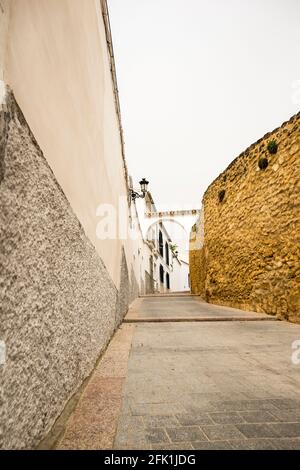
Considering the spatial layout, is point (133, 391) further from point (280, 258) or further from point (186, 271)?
point (186, 271)

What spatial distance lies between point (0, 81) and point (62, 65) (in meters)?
1.02

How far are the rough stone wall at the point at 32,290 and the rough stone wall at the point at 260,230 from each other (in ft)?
15.6

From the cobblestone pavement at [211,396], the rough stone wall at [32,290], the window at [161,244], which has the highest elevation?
the window at [161,244]

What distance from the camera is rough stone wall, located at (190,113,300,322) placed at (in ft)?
18.2

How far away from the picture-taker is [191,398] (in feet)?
6.27

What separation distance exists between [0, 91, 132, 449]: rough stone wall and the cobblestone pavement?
0.42 metres

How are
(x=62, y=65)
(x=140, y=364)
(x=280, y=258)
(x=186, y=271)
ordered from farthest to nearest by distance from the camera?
(x=186, y=271), (x=280, y=258), (x=140, y=364), (x=62, y=65)

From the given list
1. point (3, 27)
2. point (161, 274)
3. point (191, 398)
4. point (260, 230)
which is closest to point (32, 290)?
point (3, 27)

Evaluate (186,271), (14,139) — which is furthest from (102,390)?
(186,271)

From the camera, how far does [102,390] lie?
6.63 ft

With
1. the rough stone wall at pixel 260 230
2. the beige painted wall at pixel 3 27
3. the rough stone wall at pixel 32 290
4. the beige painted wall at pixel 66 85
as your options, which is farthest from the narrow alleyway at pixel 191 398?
the rough stone wall at pixel 260 230

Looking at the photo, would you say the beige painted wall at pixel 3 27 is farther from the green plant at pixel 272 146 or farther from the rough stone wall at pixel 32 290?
the green plant at pixel 272 146

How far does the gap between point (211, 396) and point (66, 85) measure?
2.30 meters

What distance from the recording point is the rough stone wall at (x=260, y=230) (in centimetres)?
556
